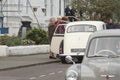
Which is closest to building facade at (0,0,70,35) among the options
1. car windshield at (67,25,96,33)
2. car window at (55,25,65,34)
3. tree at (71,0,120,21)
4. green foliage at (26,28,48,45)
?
tree at (71,0,120,21)

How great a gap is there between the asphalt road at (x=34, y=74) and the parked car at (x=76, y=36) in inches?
72.4

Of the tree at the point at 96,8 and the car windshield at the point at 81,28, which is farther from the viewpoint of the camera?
the tree at the point at 96,8

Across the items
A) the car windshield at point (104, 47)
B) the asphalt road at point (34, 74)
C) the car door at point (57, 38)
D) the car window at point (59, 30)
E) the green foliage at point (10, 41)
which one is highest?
the car windshield at point (104, 47)

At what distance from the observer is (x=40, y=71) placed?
21.2m

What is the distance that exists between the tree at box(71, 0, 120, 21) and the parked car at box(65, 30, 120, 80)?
28.6 meters

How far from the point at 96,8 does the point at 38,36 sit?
312 inches

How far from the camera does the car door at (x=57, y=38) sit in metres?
26.6

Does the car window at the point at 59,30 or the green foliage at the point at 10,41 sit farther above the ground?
the car window at the point at 59,30

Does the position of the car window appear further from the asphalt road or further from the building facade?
the building facade

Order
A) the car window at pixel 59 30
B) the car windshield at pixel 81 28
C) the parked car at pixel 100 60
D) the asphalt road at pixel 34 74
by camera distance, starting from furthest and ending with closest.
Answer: the car window at pixel 59 30
the car windshield at pixel 81 28
the asphalt road at pixel 34 74
the parked car at pixel 100 60

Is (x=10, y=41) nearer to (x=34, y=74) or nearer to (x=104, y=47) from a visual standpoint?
(x=34, y=74)

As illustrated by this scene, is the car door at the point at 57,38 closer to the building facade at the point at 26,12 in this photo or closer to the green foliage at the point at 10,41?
the green foliage at the point at 10,41

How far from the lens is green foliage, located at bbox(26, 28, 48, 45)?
33969 millimetres

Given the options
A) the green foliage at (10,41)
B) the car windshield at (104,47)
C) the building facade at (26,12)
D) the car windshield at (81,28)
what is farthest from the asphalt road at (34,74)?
the building facade at (26,12)
